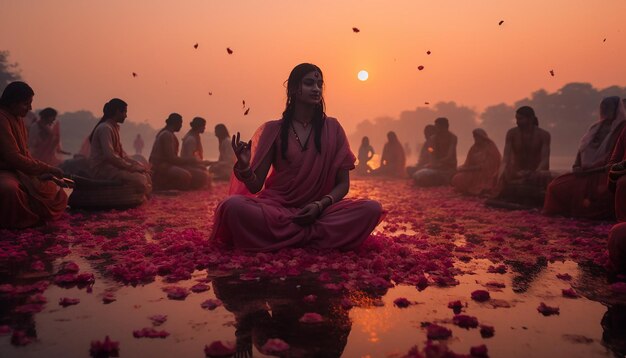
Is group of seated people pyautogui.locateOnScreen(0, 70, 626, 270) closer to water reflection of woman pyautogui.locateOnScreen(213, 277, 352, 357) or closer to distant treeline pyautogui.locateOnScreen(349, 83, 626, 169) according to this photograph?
water reflection of woman pyautogui.locateOnScreen(213, 277, 352, 357)

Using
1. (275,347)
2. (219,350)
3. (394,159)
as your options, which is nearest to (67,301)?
(219,350)

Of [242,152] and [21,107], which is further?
[21,107]

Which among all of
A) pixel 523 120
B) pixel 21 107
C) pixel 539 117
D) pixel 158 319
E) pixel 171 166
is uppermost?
pixel 539 117

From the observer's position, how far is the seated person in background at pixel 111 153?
954 cm

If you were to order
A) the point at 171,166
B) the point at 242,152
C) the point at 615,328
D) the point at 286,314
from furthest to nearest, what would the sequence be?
the point at 171,166, the point at 242,152, the point at 286,314, the point at 615,328

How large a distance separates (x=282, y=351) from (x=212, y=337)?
0.54m

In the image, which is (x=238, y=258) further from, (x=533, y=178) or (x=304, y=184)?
(x=533, y=178)

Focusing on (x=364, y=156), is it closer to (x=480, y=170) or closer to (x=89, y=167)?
(x=480, y=170)

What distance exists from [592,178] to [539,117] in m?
98.1

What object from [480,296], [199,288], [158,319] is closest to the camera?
[158,319]

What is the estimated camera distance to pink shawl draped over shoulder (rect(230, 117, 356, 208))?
612cm

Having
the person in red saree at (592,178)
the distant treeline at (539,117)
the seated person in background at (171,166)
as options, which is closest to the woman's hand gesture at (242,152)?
the person in red saree at (592,178)

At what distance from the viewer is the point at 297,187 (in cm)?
613

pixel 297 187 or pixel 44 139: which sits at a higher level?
pixel 44 139
